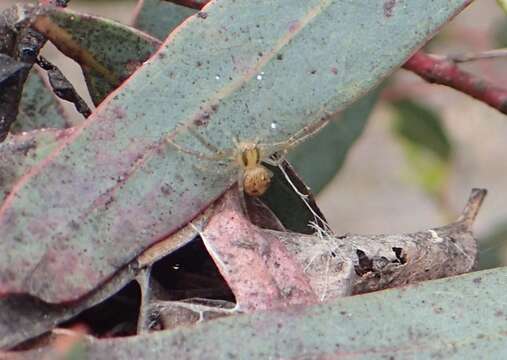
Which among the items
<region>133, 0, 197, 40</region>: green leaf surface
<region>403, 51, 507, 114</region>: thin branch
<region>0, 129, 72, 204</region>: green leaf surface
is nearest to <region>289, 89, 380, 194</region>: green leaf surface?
<region>403, 51, 507, 114</region>: thin branch

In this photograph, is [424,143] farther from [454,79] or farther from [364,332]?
[364,332]

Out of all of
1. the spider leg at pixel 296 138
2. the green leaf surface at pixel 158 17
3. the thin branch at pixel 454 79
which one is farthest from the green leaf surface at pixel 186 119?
the thin branch at pixel 454 79

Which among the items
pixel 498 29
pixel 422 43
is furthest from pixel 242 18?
pixel 498 29

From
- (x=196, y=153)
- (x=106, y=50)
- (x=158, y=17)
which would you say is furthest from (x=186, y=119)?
(x=158, y=17)

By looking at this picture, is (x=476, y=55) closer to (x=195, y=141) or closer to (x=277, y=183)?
(x=277, y=183)

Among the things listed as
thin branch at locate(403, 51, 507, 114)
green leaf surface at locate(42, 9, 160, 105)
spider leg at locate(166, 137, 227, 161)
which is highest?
green leaf surface at locate(42, 9, 160, 105)

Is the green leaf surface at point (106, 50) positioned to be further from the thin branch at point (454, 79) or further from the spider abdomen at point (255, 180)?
the thin branch at point (454, 79)

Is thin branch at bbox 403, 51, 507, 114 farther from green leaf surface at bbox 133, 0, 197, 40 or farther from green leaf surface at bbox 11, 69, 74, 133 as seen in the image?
green leaf surface at bbox 11, 69, 74, 133
